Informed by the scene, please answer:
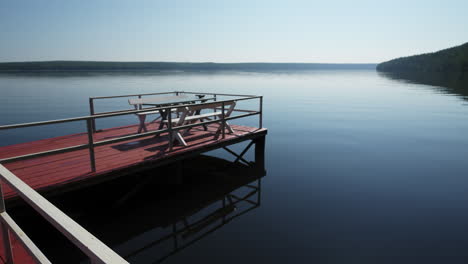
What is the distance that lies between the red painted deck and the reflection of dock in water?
0.64 metres

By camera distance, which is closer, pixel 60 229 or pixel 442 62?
pixel 60 229

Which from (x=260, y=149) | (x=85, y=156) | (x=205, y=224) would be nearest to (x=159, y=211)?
(x=205, y=224)

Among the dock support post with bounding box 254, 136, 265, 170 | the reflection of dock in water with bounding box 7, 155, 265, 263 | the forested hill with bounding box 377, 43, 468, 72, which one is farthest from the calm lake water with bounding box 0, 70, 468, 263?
the forested hill with bounding box 377, 43, 468, 72

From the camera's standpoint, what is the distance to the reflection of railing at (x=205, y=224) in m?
5.29

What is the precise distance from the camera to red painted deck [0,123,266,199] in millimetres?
4984

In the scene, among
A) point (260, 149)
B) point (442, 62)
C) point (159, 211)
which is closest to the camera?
point (159, 211)

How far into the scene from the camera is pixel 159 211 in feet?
21.0

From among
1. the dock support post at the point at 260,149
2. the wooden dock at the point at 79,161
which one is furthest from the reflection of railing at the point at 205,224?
the dock support post at the point at 260,149

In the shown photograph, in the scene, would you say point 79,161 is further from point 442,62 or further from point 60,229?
point 442,62

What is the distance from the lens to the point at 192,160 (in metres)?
9.70

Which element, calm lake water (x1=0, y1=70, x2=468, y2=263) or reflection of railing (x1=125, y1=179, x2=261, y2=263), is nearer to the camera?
calm lake water (x1=0, y1=70, x2=468, y2=263)

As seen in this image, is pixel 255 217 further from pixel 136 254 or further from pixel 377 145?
pixel 377 145

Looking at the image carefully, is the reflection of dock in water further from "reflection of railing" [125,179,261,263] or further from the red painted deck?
the red painted deck

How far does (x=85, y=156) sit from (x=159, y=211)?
1762 mm
